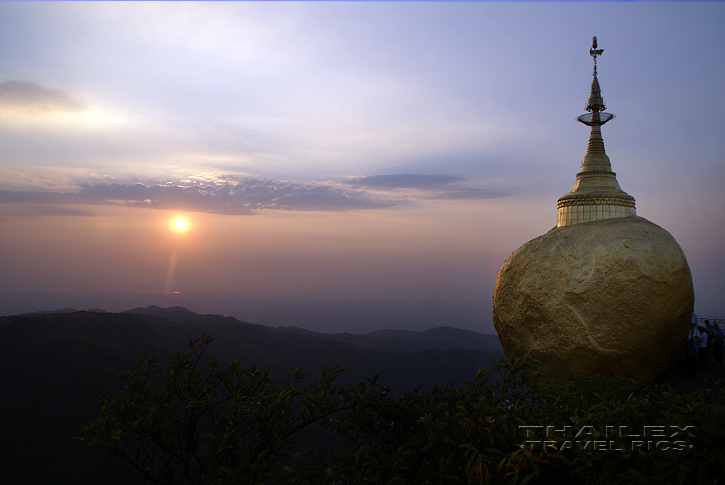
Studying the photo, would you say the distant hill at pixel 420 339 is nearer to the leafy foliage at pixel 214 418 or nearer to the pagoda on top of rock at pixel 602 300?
the pagoda on top of rock at pixel 602 300

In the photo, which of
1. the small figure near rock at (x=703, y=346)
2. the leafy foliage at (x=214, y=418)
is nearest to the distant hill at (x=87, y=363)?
the leafy foliage at (x=214, y=418)

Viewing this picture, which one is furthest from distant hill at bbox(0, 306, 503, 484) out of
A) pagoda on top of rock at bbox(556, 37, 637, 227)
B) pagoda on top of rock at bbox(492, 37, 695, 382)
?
pagoda on top of rock at bbox(556, 37, 637, 227)

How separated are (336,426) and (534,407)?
250cm

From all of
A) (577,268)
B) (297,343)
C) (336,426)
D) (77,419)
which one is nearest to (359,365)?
(297,343)

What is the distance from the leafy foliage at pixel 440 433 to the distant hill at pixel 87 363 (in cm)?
320

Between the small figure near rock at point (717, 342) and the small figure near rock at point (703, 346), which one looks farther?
the small figure near rock at point (717, 342)

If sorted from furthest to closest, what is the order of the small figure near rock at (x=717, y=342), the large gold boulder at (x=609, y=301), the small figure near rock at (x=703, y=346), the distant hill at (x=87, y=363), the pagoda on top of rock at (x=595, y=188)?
the distant hill at (x=87, y=363)
the pagoda on top of rock at (x=595, y=188)
the small figure near rock at (x=717, y=342)
the small figure near rock at (x=703, y=346)
the large gold boulder at (x=609, y=301)

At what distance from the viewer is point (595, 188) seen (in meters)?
14.1

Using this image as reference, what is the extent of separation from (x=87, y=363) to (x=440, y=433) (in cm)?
4084

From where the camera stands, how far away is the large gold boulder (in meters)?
11.1

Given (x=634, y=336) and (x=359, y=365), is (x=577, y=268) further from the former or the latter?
(x=359, y=365)

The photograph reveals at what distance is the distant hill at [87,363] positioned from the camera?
84.4 feet

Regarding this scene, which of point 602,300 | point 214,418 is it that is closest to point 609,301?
point 602,300

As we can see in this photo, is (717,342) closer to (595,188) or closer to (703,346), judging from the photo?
(703,346)
